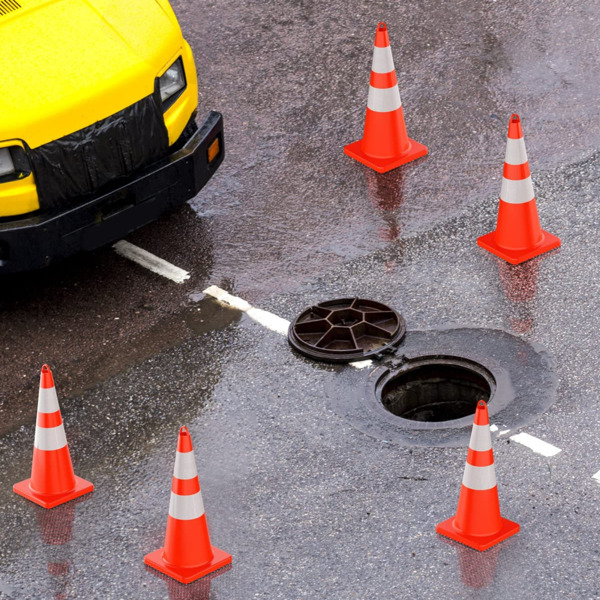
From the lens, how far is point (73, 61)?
6816 mm

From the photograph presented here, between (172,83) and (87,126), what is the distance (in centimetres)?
81

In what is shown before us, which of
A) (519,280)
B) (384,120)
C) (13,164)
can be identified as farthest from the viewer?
(384,120)

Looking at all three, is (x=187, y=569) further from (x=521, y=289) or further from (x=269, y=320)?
(x=521, y=289)

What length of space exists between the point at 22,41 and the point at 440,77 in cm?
387

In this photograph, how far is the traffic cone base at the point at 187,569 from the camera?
5113mm

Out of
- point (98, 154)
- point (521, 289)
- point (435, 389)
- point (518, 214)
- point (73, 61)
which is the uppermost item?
point (73, 61)

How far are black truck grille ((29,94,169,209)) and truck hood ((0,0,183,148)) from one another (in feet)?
0.18

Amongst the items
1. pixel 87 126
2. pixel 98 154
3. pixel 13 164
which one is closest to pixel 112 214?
pixel 98 154

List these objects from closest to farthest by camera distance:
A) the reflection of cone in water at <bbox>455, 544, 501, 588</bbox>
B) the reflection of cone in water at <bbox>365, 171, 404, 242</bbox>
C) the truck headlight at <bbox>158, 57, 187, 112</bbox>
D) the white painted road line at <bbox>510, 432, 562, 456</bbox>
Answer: the reflection of cone in water at <bbox>455, 544, 501, 588</bbox> < the white painted road line at <bbox>510, 432, 562, 456</bbox> < the truck headlight at <bbox>158, 57, 187, 112</bbox> < the reflection of cone in water at <bbox>365, 171, 404, 242</bbox>

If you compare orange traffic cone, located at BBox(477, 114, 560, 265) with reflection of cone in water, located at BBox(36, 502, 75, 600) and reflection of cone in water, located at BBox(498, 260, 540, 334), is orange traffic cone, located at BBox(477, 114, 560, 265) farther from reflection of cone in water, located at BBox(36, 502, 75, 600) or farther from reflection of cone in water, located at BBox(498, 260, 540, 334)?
reflection of cone in water, located at BBox(36, 502, 75, 600)

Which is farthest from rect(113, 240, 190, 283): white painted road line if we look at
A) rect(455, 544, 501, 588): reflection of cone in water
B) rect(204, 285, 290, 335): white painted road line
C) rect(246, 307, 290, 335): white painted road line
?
rect(455, 544, 501, 588): reflection of cone in water

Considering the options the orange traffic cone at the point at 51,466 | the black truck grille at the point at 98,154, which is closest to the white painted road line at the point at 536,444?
the orange traffic cone at the point at 51,466

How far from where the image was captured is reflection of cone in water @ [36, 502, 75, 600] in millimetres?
5172

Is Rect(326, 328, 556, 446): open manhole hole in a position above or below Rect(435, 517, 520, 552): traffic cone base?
below
